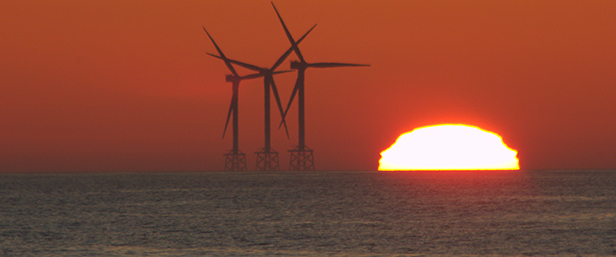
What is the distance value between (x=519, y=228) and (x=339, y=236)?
15.3m

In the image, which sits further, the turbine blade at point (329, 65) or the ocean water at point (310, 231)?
the turbine blade at point (329, 65)

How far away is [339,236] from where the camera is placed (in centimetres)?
4997

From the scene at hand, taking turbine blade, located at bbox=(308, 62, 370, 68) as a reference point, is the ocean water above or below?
below

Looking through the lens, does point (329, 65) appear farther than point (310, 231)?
Yes

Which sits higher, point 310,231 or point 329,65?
point 329,65

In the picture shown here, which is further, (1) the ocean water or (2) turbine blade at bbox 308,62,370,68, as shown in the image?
(2) turbine blade at bbox 308,62,370,68

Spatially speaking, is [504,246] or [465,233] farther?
[465,233]

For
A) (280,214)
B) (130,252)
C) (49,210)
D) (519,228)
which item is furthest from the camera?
(49,210)

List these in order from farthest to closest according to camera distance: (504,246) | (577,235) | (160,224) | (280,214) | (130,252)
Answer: (280,214)
(160,224)
(577,235)
(504,246)
(130,252)

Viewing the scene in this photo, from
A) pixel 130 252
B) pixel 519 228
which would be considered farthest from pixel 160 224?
pixel 519 228

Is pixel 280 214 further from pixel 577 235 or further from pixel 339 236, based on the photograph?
pixel 577 235

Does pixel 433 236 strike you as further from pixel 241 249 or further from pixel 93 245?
pixel 93 245

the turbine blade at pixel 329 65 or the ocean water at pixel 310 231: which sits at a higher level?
the turbine blade at pixel 329 65

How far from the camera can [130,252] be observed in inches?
1624
